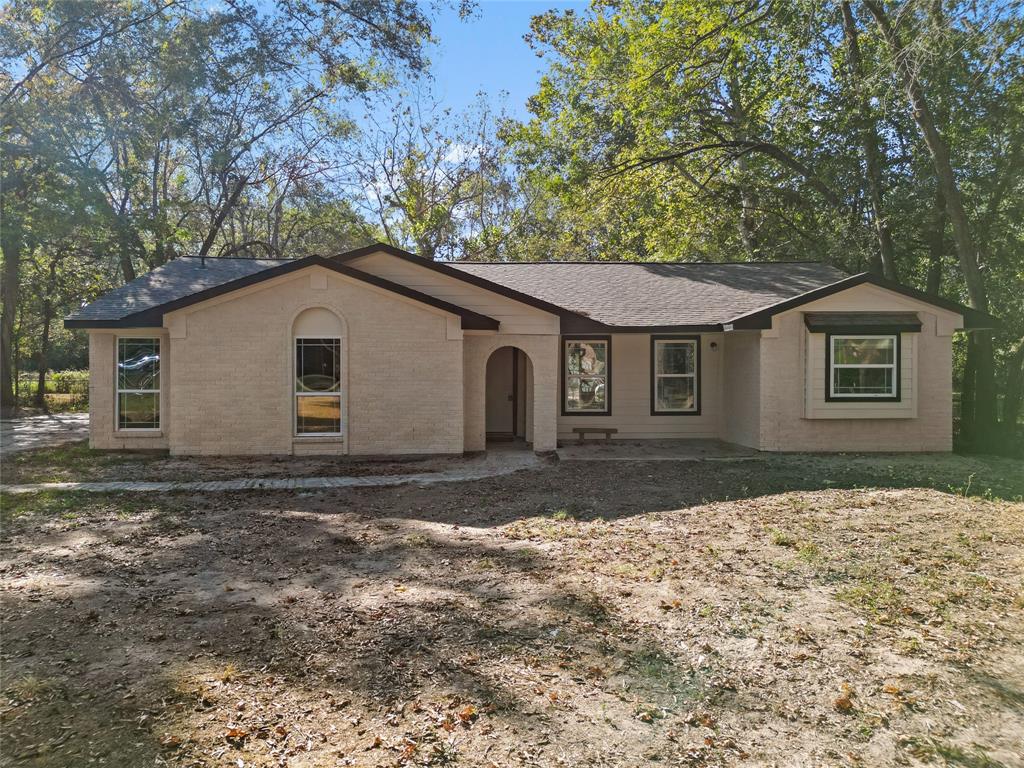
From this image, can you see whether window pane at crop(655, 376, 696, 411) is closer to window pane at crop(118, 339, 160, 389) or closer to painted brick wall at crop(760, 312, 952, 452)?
painted brick wall at crop(760, 312, 952, 452)

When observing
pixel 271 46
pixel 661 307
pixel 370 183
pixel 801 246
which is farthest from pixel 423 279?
pixel 370 183

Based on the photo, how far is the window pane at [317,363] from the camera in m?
12.4

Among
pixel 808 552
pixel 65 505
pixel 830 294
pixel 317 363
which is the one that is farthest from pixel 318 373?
pixel 830 294

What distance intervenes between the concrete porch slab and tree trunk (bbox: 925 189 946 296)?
9206 millimetres

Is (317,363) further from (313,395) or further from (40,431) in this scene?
(40,431)

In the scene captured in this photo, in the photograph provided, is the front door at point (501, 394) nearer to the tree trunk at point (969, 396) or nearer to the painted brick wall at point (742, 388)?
the painted brick wall at point (742, 388)

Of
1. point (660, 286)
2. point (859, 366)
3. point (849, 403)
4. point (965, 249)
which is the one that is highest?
point (965, 249)

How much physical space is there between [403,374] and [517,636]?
845cm

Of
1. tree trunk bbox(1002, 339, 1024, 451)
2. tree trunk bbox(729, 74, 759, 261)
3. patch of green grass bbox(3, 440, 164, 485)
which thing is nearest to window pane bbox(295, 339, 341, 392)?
patch of green grass bbox(3, 440, 164, 485)

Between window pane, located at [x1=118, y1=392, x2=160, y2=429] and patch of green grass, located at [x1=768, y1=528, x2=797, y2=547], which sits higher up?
window pane, located at [x1=118, y1=392, x2=160, y2=429]

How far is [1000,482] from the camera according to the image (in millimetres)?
9961

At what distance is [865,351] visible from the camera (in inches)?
495

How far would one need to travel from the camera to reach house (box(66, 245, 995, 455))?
12258mm

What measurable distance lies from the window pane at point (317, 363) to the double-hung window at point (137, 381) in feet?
11.0
